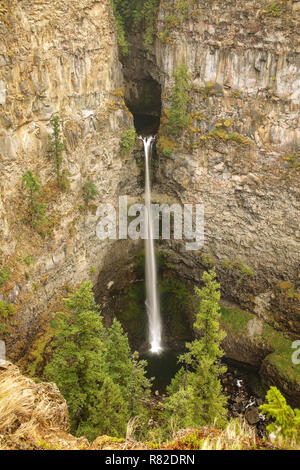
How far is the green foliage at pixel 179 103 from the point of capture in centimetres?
3266

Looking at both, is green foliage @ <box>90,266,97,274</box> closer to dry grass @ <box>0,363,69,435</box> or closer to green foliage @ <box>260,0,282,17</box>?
dry grass @ <box>0,363,69,435</box>

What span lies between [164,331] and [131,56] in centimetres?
2815

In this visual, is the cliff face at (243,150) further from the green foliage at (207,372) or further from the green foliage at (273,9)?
the green foliage at (207,372)

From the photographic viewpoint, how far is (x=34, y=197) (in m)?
25.4

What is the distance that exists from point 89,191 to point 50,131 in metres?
6.08

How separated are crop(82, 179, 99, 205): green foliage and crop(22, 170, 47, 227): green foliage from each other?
5151 mm

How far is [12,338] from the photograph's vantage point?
77.2 feet

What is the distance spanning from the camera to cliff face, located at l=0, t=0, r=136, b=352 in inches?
920

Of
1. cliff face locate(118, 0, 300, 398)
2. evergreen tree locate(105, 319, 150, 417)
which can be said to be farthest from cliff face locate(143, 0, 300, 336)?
evergreen tree locate(105, 319, 150, 417)

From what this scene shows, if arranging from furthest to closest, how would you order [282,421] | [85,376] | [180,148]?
[180,148], [85,376], [282,421]

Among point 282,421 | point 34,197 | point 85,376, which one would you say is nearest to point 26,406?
point 282,421

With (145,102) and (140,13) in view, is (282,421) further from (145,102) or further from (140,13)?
(140,13)

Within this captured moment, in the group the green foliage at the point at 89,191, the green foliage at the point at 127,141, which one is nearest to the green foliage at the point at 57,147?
the green foliage at the point at 89,191

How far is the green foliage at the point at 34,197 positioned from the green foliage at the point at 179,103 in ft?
49.2
